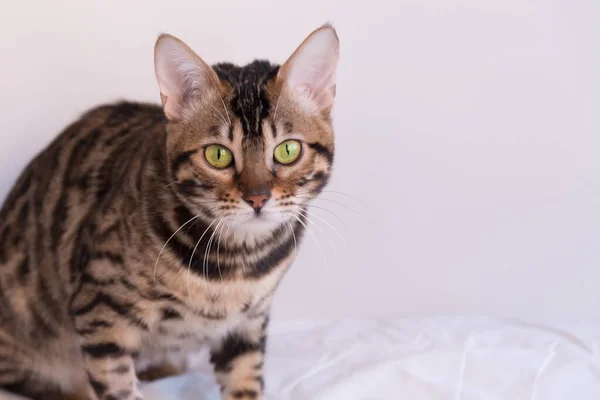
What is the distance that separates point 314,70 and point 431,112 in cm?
54

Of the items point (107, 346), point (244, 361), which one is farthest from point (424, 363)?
point (107, 346)

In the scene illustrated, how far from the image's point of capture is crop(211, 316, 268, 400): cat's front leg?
140 cm

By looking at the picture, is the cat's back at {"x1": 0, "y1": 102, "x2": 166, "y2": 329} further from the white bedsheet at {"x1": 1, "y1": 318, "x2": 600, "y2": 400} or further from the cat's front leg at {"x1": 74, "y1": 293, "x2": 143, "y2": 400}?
the white bedsheet at {"x1": 1, "y1": 318, "x2": 600, "y2": 400}

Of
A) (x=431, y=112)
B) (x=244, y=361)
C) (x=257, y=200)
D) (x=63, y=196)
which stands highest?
(x=431, y=112)

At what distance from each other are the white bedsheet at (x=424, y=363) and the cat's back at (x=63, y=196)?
33 centimetres

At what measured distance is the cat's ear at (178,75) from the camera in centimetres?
114

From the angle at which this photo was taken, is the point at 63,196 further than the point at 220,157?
Yes

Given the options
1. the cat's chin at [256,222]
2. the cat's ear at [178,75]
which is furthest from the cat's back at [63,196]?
the cat's chin at [256,222]

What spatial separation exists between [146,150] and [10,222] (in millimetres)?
379

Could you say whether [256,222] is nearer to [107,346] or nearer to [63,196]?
[107,346]

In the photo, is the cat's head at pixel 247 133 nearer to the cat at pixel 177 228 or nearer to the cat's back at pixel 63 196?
the cat at pixel 177 228

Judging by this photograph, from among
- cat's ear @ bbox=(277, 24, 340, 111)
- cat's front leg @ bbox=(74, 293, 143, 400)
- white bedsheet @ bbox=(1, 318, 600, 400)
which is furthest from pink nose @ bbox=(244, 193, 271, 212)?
white bedsheet @ bbox=(1, 318, 600, 400)

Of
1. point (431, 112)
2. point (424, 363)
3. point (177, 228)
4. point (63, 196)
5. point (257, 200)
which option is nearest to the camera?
point (257, 200)

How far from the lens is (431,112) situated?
5.46 ft
